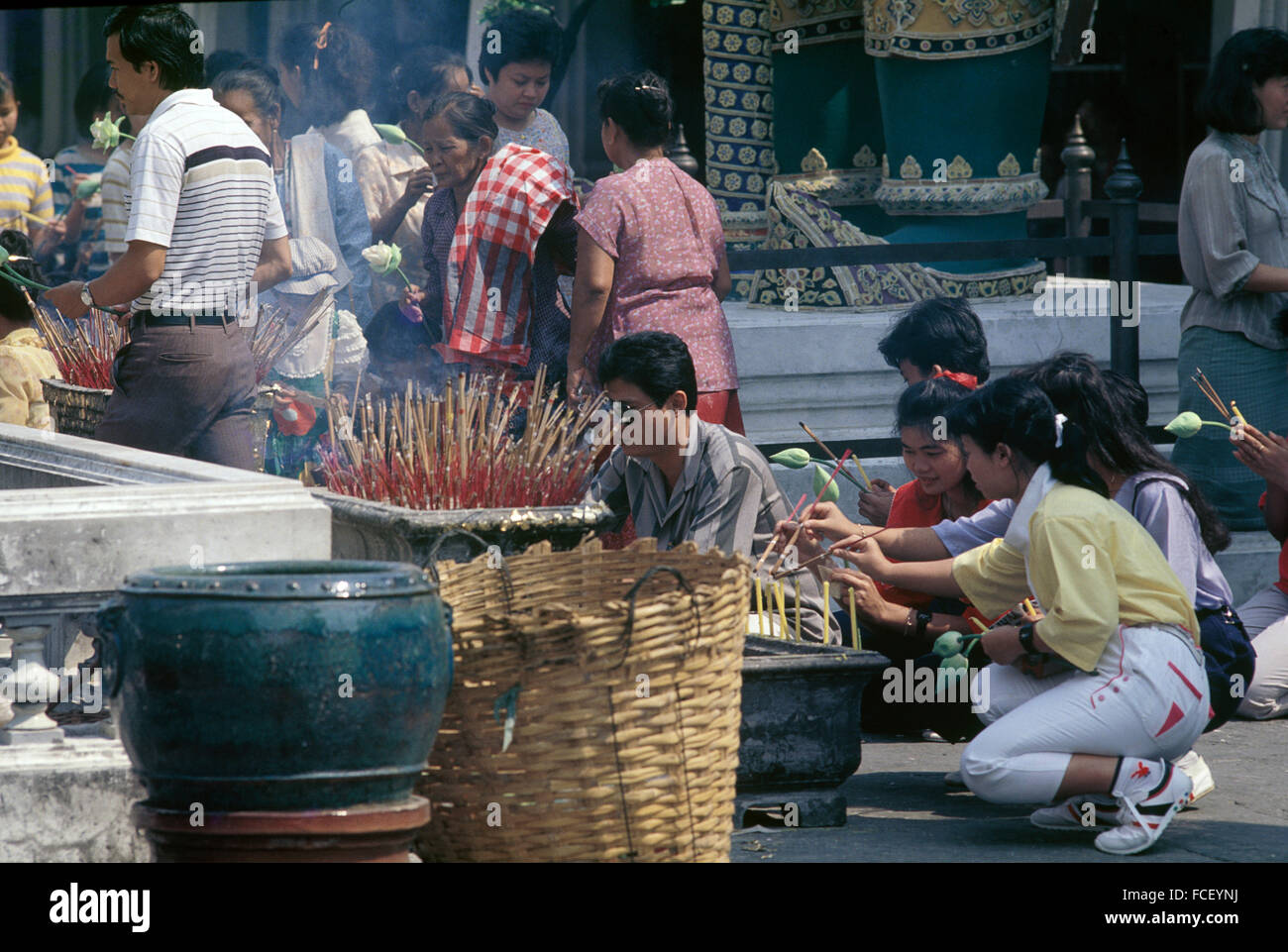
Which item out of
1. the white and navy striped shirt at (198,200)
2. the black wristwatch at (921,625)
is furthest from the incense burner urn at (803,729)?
the white and navy striped shirt at (198,200)

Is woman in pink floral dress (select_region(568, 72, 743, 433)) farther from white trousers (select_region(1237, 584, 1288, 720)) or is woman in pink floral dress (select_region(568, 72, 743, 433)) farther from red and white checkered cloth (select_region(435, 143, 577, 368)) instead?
white trousers (select_region(1237, 584, 1288, 720))

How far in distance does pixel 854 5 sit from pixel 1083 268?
431cm

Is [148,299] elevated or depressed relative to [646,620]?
elevated

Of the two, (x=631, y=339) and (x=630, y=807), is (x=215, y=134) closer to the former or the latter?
(x=631, y=339)

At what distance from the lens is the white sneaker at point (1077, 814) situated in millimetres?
4281

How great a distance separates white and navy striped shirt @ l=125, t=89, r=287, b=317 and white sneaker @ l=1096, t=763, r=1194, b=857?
2.61 meters

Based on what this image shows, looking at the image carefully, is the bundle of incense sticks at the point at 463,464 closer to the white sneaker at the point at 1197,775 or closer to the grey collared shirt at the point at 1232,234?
the white sneaker at the point at 1197,775

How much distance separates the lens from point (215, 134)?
4777mm

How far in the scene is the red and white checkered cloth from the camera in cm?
580

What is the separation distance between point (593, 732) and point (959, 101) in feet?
16.7

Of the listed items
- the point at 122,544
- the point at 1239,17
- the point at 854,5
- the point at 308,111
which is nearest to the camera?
the point at 122,544

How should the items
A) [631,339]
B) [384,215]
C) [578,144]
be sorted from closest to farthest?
[631,339], [384,215], [578,144]

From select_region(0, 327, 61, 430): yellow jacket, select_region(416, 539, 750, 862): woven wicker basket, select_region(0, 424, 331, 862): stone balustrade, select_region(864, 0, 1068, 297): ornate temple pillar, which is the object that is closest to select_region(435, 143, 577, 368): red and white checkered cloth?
select_region(0, 327, 61, 430): yellow jacket

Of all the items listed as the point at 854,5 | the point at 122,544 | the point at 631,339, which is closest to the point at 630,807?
the point at 122,544
